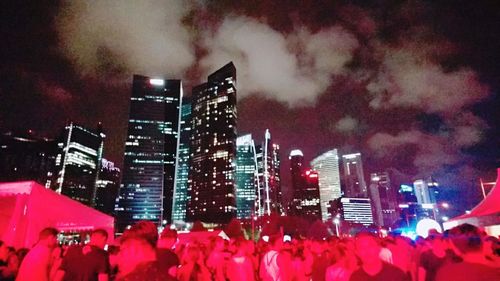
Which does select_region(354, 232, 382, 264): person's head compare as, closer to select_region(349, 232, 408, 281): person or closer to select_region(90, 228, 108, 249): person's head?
select_region(349, 232, 408, 281): person

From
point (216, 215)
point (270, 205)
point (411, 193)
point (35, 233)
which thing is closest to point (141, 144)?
point (216, 215)

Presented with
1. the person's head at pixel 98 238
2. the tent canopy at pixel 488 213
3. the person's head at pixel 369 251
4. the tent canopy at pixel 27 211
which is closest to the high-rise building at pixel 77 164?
the tent canopy at pixel 27 211

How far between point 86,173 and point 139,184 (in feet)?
82.0

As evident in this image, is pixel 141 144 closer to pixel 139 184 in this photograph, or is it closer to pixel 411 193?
pixel 139 184

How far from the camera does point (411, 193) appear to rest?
485 feet

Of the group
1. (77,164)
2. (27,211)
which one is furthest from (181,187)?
(27,211)

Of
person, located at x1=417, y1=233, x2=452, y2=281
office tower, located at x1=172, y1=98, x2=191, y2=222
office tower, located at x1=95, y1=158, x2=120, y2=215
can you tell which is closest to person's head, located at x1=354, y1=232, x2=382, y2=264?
person, located at x1=417, y1=233, x2=452, y2=281

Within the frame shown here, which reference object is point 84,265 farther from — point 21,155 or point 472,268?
point 21,155

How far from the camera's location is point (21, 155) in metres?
91.4

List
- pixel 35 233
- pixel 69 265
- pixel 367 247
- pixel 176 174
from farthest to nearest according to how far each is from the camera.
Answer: pixel 176 174
pixel 35 233
pixel 69 265
pixel 367 247

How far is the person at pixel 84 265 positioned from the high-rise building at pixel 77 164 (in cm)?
15443

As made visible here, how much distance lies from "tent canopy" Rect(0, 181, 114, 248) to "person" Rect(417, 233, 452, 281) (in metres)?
12.1

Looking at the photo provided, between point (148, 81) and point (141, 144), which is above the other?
point (148, 81)

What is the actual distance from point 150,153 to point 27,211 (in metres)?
158
